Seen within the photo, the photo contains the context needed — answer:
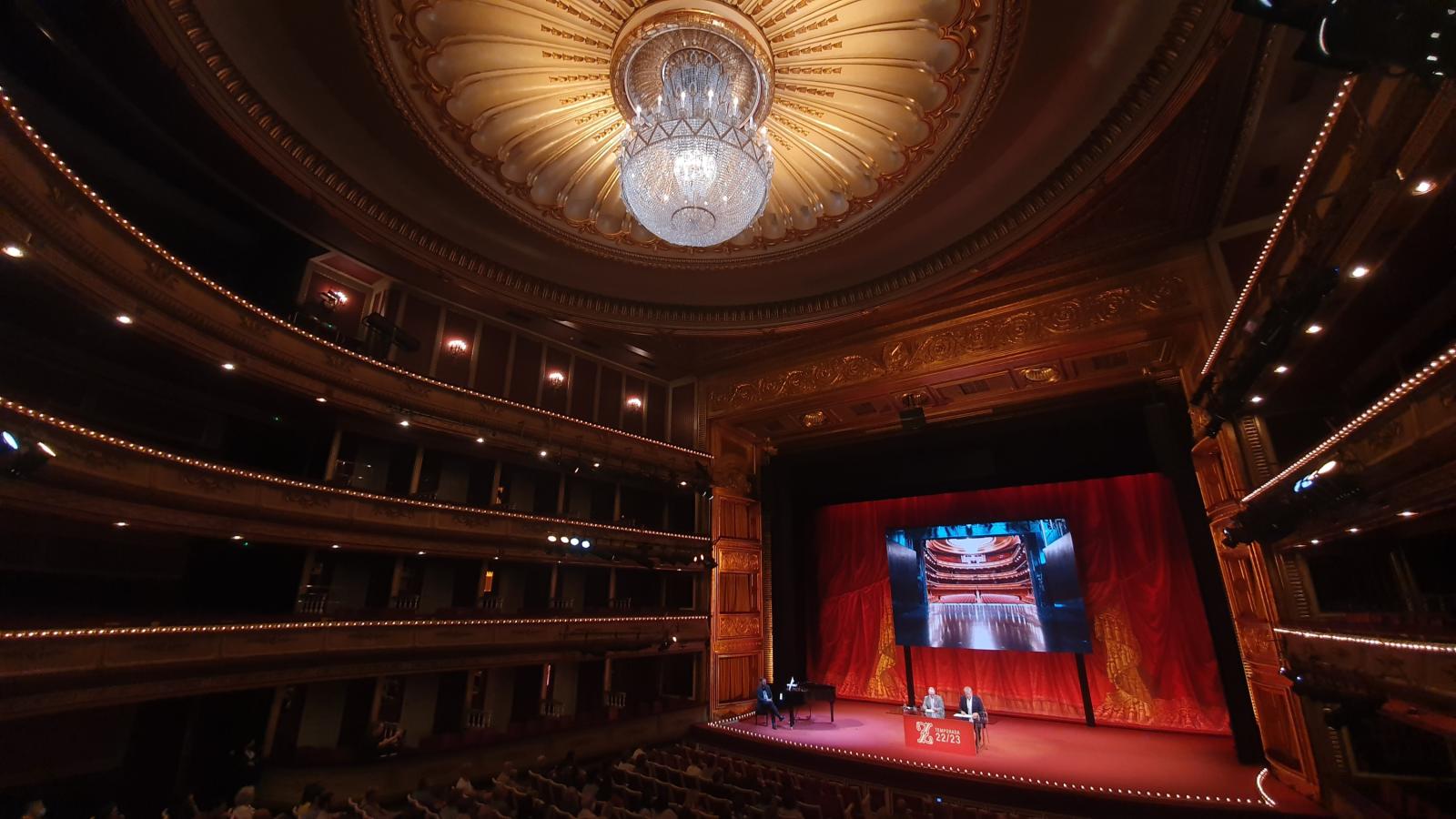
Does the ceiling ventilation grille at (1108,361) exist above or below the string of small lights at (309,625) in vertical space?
above

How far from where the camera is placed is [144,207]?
8648 mm

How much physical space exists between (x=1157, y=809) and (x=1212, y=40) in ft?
27.4

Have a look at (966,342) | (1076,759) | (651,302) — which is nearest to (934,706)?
(1076,759)

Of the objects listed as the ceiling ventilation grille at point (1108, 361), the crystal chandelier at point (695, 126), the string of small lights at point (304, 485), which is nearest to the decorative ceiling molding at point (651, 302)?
the ceiling ventilation grille at point (1108, 361)

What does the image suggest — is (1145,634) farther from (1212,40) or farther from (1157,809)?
(1212,40)

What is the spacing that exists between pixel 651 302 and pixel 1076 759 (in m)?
10.7

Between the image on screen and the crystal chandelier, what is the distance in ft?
34.2

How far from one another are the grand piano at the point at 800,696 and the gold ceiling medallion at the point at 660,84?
358 inches

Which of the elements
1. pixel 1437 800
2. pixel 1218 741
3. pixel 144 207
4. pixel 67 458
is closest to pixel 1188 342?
pixel 1437 800

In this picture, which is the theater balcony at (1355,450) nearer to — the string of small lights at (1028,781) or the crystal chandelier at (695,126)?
the string of small lights at (1028,781)

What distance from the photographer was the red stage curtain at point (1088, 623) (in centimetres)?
1260

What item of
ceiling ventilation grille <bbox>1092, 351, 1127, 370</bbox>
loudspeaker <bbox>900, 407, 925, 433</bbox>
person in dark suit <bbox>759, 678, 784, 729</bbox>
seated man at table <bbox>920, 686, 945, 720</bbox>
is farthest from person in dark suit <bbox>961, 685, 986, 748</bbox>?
ceiling ventilation grille <bbox>1092, 351, 1127, 370</bbox>

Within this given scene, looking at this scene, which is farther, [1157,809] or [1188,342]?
[1188,342]

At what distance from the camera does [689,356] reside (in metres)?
14.4
